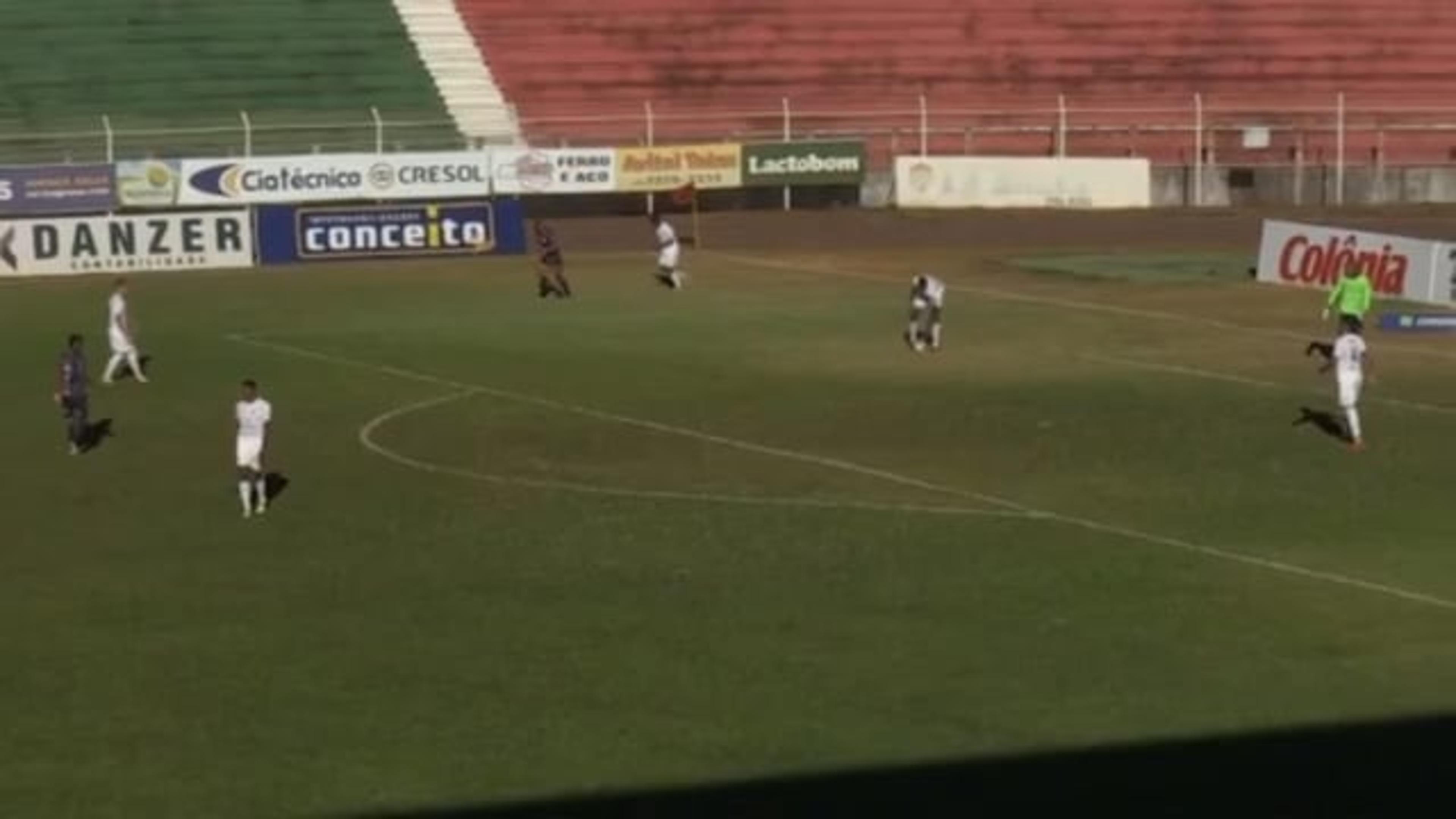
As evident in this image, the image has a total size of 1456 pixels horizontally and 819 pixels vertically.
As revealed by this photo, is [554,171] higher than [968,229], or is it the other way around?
[554,171]

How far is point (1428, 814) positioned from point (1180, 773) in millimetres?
1814

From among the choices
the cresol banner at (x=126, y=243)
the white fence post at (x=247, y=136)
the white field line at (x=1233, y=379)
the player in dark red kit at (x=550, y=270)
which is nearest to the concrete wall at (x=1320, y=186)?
the white fence post at (x=247, y=136)

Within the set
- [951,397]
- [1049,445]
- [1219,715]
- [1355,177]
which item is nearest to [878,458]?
[1049,445]

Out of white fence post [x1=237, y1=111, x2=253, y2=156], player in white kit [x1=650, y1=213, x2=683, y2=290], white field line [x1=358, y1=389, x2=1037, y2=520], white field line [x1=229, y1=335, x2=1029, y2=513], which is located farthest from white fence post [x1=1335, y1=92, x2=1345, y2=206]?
white field line [x1=358, y1=389, x2=1037, y2=520]

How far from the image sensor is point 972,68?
3204 inches

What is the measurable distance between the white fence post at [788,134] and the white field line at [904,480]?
2550 centimetres

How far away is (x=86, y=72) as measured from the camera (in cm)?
7569

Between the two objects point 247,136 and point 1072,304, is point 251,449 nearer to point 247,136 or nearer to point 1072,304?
point 1072,304

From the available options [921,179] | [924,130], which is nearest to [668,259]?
[921,179]

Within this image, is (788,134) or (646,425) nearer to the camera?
(646,425)

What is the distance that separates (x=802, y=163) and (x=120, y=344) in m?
31.3

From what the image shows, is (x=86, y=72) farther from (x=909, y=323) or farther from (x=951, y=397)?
(x=951, y=397)

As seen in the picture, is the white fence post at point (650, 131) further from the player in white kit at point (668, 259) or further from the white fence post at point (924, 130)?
the player in white kit at point (668, 259)

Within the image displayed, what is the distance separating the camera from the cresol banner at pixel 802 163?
7175 centimetres
